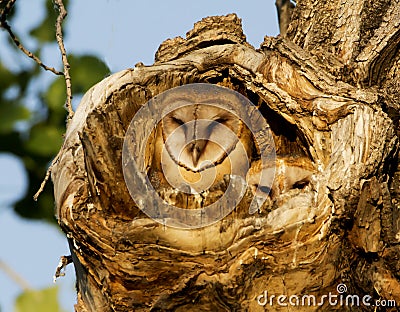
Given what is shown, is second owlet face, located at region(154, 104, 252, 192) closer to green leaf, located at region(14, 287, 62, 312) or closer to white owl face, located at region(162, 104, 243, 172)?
white owl face, located at region(162, 104, 243, 172)

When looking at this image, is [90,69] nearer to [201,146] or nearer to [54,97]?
[54,97]

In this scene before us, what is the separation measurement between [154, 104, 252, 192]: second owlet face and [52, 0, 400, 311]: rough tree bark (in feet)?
0.42

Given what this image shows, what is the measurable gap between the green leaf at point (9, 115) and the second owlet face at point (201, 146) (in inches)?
36.2

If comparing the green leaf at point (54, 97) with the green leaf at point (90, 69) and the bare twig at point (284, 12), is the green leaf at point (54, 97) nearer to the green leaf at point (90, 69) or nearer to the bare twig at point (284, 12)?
the green leaf at point (90, 69)

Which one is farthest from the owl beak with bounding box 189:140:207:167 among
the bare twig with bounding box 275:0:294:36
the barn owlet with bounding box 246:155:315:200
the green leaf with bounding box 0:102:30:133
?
the bare twig with bounding box 275:0:294:36

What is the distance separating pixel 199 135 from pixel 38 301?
1.16 metres

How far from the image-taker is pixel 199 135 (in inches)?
85.6

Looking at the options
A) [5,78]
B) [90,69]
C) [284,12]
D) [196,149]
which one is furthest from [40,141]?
[284,12]

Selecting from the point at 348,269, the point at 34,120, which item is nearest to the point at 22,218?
the point at 34,120

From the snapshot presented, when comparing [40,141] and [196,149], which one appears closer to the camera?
[40,141]

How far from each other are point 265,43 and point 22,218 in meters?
1.12

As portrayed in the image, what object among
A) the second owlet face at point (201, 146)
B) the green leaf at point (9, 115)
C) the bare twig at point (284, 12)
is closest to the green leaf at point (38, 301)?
the green leaf at point (9, 115)

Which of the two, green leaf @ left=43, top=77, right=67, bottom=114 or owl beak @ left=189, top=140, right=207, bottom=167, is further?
owl beak @ left=189, top=140, right=207, bottom=167

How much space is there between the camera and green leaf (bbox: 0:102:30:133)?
1.12 m
